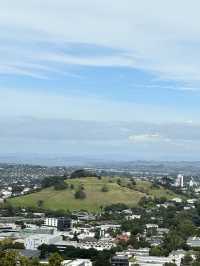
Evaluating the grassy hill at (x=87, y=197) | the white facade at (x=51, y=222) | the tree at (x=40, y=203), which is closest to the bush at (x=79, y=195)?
the grassy hill at (x=87, y=197)

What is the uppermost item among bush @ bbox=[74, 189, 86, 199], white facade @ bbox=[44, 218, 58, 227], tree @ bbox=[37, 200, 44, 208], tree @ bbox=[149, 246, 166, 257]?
bush @ bbox=[74, 189, 86, 199]

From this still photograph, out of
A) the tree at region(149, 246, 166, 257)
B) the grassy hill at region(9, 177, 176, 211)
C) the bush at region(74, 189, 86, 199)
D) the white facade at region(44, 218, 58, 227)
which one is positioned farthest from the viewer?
the bush at region(74, 189, 86, 199)

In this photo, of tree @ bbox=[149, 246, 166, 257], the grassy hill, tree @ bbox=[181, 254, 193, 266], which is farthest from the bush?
tree @ bbox=[181, 254, 193, 266]

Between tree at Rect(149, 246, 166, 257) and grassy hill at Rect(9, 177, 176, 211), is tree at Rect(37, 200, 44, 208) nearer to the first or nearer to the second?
grassy hill at Rect(9, 177, 176, 211)

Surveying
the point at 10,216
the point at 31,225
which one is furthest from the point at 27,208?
the point at 31,225

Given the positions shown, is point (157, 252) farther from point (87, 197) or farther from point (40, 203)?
point (87, 197)

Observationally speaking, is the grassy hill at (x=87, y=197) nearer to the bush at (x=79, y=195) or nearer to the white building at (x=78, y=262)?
the bush at (x=79, y=195)

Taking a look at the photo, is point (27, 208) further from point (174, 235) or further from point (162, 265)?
point (162, 265)

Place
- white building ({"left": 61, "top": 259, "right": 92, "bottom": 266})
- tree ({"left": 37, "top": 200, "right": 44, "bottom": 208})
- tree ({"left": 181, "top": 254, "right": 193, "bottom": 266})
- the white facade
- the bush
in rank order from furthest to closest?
the bush < tree ({"left": 37, "top": 200, "right": 44, "bottom": 208}) < the white facade < tree ({"left": 181, "top": 254, "right": 193, "bottom": 266}) < white building ({"left": 61, "top": 259, "right": 92, "bottom": 266})
